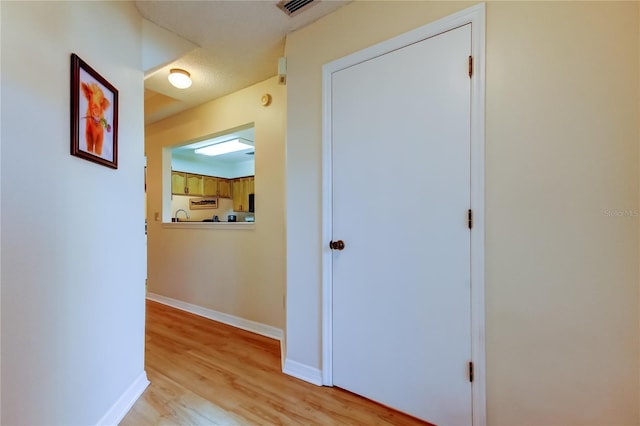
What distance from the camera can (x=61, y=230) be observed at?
3.92 feet

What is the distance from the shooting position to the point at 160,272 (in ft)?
12.2

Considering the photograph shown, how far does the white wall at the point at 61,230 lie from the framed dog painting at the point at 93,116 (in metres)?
0.04

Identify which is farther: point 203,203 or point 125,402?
point 203,203

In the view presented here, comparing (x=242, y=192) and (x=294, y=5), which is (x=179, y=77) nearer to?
(x=294, y=5)

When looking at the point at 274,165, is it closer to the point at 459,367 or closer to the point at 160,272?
the point at 459,367

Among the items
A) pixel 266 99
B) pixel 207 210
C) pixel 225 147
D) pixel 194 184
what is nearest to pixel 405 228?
pixel 266 99

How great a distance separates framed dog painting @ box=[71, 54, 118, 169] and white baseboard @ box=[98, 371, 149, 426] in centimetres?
132

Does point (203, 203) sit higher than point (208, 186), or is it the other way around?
point (208, 186)

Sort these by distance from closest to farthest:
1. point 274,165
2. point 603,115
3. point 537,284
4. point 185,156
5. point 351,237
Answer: point 603,115
point 537,284
point 351,237
point 274,165
point 185,156

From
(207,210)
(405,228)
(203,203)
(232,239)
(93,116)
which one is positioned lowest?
(232,239)

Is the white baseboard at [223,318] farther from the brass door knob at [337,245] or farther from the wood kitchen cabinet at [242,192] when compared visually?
the wood kitchen cabinet at [242,192]

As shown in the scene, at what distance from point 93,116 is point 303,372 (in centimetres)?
197

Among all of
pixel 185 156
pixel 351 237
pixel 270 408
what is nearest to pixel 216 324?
pixel 270 408

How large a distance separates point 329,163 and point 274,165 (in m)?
0.99
